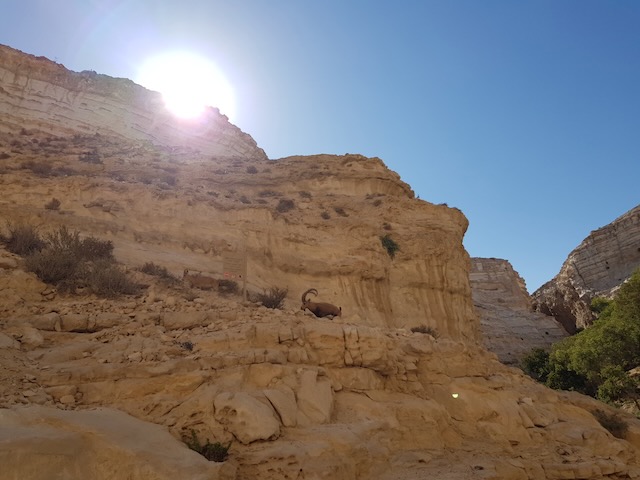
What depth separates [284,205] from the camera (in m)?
19.9

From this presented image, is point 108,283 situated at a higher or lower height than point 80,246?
lower

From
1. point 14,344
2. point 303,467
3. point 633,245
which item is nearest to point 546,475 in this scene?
point 303,467

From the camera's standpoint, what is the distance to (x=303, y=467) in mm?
5551

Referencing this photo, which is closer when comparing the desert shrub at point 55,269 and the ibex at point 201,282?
the desert shrub at point 55,269

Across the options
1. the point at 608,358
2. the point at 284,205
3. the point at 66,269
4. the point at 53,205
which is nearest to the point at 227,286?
the point at 66,269

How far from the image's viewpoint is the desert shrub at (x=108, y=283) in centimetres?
858

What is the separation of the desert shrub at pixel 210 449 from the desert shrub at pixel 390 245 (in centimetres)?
1371

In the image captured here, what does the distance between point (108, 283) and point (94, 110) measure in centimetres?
3401

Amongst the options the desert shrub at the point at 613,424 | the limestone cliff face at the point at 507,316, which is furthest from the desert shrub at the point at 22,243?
the limestone cliff face at the point at 507,316

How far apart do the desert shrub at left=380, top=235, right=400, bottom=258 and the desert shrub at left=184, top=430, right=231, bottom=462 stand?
1371 centimetres

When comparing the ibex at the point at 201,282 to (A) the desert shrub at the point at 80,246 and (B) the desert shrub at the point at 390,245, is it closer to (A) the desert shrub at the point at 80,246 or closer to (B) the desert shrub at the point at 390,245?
(A) the desert shrub at the point at 80,246

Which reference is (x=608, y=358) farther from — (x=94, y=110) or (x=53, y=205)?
(x=94, y=110)

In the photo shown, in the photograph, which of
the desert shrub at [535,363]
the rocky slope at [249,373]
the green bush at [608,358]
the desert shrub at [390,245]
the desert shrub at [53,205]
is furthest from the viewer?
the desert shrub at [535,363]

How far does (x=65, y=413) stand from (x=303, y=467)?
108 inches
